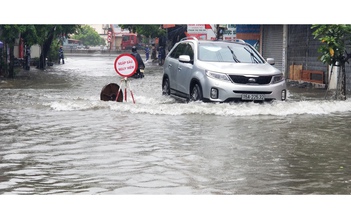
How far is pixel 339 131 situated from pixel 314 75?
1287cm

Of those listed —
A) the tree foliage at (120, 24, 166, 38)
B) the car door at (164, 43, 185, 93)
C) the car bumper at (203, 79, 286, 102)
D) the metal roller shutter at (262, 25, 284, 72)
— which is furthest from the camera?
the tree foliage at (120, 24, 166, 38)

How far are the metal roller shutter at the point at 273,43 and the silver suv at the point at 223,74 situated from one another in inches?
495

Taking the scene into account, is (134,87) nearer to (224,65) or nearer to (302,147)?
(224,65)

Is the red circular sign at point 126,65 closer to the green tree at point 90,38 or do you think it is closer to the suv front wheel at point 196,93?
the suv front wheel at point 196,93

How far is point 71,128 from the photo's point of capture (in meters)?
11.5

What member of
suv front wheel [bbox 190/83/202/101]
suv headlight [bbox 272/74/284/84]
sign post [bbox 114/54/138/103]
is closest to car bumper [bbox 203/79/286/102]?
suv headlight [bbox 272/74/284/84]

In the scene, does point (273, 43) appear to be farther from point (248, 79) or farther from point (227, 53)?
point (248, 79)

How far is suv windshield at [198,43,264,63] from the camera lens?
580 inches

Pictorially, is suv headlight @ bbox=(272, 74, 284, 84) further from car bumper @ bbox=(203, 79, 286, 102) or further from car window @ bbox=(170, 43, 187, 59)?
car window @ bbox=(170, 43, 187, 59)

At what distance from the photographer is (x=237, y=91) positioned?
44.8ft

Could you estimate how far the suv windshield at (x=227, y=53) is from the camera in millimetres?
14726

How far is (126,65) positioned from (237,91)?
9.06 ft

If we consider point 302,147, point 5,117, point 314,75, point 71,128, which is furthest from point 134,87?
point 302,147

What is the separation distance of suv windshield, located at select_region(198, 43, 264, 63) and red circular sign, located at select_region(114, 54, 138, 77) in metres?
1.54
